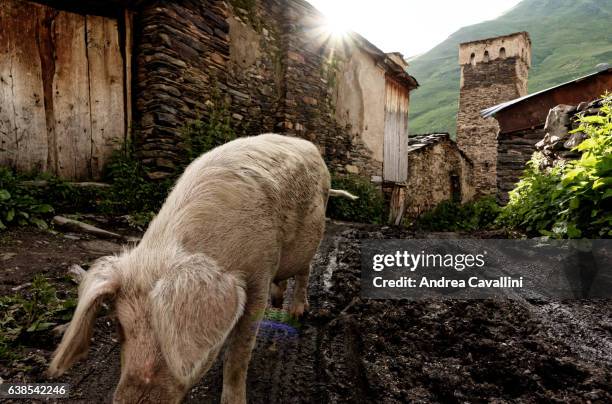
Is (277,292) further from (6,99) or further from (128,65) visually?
(128,65)

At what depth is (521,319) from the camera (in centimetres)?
278

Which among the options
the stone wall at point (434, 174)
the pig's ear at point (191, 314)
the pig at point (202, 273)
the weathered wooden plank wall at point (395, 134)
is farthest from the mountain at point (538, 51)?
the pig's ear at point (191, 314)

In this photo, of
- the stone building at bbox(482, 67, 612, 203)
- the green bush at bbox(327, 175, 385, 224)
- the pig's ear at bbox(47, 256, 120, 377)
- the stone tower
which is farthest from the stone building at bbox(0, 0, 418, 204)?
the stone tower

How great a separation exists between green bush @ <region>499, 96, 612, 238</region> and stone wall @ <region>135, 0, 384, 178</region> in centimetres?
513

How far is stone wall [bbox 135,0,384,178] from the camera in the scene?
5.47 m

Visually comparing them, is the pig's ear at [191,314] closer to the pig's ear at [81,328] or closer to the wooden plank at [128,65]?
the pig's ear at [81,328]

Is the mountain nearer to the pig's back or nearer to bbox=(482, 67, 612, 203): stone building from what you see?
bbox=(482, 67, 612, 203): stone building

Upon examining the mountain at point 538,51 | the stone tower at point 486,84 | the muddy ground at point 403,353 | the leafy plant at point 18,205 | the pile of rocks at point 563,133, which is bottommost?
the muddy ground at point 403,353

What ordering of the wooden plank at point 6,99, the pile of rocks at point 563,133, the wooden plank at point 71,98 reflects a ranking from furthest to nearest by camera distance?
the pile of rocks at point 563,133 < the wooden plank at point 71,98 < the wooden plank at point 6,99

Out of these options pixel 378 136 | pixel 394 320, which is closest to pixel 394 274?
pixel 394 320

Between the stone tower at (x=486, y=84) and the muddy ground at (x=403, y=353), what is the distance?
20.7 metres

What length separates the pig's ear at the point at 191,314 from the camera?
112cm

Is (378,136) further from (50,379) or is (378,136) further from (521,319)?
(50,379)

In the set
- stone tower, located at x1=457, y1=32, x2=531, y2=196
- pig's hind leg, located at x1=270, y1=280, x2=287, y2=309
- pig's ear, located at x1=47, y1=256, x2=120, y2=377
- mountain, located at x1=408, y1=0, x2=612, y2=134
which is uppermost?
mountain, located at x1=408, y1=0, x2=612, y2=134
